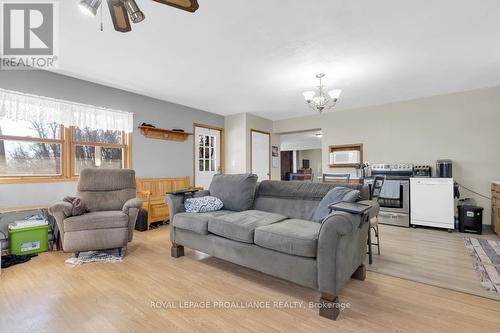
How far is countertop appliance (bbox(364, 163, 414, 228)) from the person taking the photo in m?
4.17

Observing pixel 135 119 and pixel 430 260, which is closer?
pixel 430 260

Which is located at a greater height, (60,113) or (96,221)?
(60,113)

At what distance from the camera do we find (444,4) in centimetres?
196

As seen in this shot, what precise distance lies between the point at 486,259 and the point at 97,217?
173 inches

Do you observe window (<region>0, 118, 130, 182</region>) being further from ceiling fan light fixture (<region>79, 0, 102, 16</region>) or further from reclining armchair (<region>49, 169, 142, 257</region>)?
ceiling fan light fixture (<region>79, 0, 102, 16</region>)

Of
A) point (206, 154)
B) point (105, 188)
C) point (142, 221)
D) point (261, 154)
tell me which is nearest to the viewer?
point (105, 188)

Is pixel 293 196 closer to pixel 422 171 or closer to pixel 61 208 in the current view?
pixel 61 208

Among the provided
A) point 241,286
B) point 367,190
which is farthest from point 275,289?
point 367,190

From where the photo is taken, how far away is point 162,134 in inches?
184

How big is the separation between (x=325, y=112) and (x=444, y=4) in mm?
→ 3671

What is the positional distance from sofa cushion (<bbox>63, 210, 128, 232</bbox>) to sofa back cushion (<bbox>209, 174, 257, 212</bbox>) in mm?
1154

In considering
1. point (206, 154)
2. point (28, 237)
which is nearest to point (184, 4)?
point (28, 237)

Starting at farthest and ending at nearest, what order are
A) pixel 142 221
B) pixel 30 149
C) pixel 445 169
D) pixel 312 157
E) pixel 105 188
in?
pixel 312 157 < pixel 445 169 < pixel 142 221 < pixel 30 149 < pixel 105 188

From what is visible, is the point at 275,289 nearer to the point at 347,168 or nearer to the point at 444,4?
the point at 444,4
